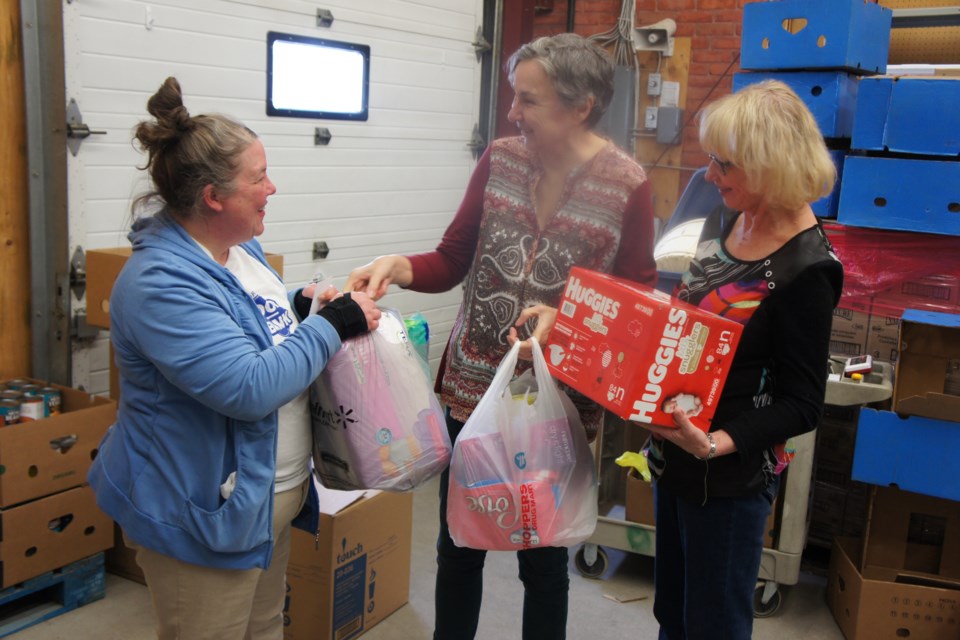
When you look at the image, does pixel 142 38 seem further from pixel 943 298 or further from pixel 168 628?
pixel 943 298

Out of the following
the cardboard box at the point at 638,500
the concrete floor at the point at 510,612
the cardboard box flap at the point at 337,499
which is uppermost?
the cardboard box flap at the point at 337,499

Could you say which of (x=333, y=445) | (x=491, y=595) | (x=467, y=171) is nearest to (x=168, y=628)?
(x=333, y=445)

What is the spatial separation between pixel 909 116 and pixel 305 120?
253cm

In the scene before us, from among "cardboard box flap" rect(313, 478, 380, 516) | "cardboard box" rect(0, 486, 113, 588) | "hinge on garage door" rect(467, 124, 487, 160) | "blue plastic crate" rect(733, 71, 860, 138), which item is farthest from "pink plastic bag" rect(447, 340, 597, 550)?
"hinge on garage door" rect(467, 124, 487, 160)

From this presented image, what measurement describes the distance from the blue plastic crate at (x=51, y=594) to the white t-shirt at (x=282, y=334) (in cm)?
147

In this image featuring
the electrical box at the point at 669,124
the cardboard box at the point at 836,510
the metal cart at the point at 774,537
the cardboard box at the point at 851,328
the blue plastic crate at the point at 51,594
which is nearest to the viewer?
the blue plastic crate at the point at 51,594

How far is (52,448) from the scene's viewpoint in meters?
2.73

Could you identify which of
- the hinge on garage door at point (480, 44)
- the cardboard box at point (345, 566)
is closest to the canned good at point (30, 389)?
the cardboard box at point (345, 566)

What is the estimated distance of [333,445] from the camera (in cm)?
180

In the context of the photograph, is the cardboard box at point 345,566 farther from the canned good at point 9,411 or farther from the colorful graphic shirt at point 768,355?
the colorful graphic shirt at point 768,355

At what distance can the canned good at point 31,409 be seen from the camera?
9.13 ft

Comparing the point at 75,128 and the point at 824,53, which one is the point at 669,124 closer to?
the point at 824,53

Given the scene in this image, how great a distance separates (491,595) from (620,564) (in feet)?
1.87

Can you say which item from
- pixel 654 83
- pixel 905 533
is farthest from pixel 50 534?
pixel 654 83
